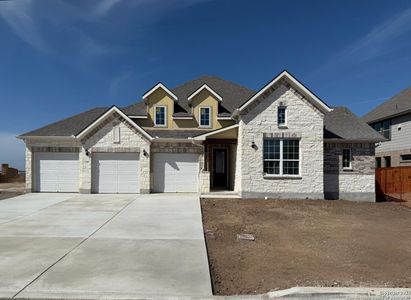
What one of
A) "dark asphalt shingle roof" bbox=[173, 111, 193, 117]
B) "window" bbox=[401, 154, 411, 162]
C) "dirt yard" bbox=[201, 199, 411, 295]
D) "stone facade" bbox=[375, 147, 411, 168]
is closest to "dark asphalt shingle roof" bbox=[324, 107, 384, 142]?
"dirt yard" bbox=[201, 199, 411, 295]

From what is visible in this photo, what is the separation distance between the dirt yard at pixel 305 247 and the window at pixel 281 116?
4.63 meters

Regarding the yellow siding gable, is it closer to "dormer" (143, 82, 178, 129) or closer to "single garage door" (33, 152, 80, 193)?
"dormer" (143, 82, 178, 129)

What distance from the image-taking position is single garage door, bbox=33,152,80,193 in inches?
735

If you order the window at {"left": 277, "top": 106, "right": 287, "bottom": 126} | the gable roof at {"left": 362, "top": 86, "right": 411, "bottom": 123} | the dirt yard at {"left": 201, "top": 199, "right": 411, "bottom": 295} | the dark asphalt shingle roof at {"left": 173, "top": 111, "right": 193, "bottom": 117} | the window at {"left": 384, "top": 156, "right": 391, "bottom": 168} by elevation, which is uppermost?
the gable roof at {"left": 362, "top": 86, "right": 411, "bottom": 123}

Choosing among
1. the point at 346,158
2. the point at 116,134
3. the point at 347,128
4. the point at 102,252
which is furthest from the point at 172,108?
the point at 102,252

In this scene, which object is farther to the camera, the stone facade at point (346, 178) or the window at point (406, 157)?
the window at point (406, 157)

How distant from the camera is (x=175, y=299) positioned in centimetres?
498

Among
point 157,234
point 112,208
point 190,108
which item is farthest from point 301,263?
point 190,108

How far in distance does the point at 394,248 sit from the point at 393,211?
721 centimetres

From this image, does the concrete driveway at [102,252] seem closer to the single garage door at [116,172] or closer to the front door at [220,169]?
the single garage door at [116,172]

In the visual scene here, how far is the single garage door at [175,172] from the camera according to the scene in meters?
18.8

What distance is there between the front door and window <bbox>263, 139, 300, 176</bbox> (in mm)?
4678

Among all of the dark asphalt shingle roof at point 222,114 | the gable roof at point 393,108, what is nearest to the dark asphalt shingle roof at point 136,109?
the dark asphalt shingle roof at point 222,114

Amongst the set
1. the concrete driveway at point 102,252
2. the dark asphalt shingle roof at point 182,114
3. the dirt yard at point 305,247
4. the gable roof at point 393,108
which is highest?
the gable roof at point 393,108
